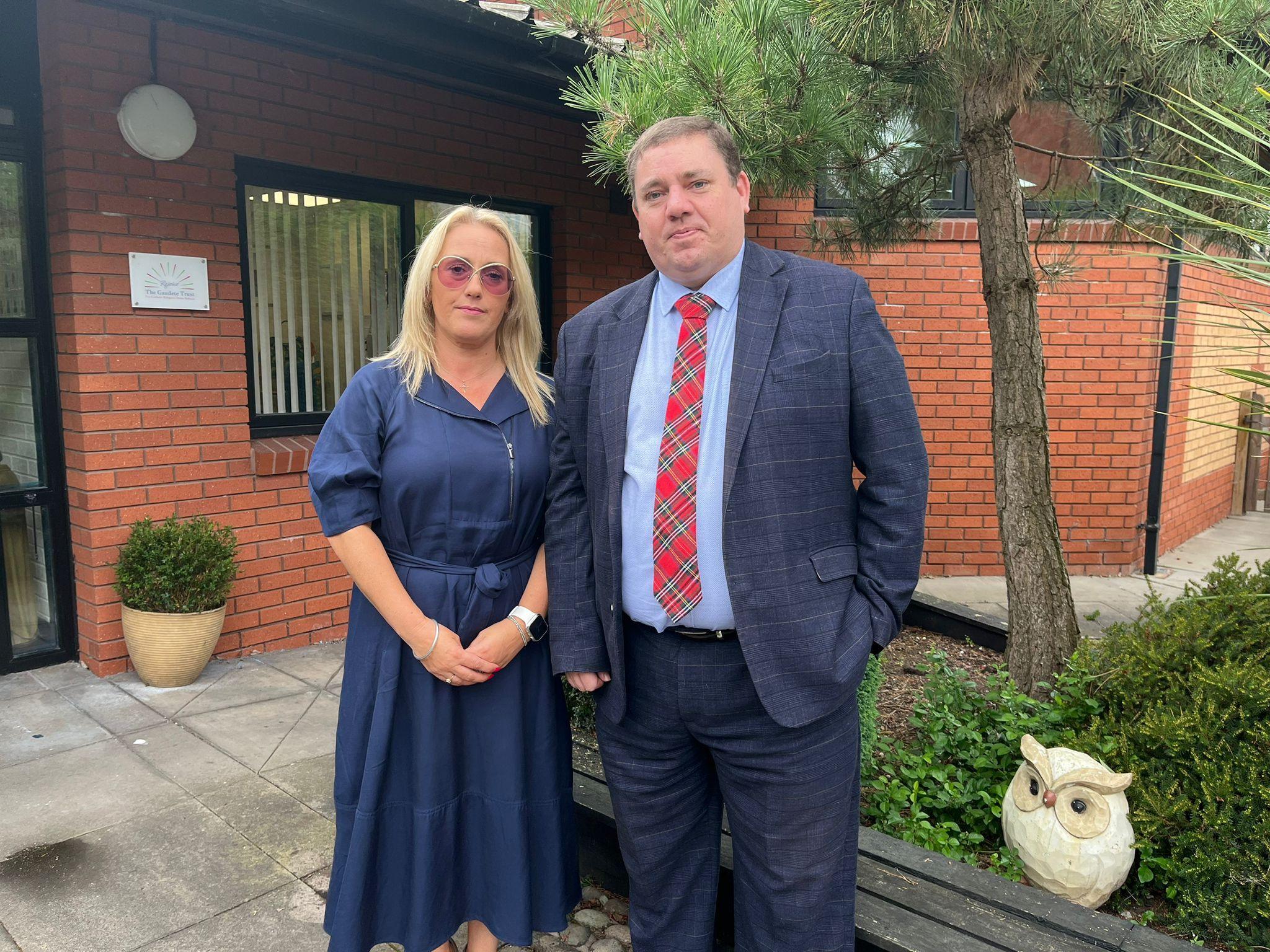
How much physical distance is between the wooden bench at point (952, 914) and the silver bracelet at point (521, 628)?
820 millimetres

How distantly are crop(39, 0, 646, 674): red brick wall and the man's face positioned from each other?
323cm

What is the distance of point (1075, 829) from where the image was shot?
7.72 feet

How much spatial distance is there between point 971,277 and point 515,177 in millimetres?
3234

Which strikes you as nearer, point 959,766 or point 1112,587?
point 959,766

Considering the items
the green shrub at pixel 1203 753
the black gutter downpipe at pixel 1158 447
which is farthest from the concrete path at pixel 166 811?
the black gutter downpipe at pixel 1158 447

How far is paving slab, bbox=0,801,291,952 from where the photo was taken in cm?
238

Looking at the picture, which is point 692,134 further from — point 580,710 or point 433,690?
point 580,710

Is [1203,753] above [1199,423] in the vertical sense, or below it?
below

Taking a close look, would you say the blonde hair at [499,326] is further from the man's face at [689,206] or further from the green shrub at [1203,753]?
the green shrub at [1203,753]

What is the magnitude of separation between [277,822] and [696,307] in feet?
7.55

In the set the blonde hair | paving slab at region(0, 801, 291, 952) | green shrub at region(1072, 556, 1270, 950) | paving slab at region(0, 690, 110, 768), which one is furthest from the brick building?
the blonde hair

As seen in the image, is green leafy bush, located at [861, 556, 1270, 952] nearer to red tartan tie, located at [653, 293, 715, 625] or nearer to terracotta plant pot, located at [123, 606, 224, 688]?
red tartan tie, located at [653, 293, 715, 625]

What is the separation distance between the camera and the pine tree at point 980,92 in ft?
8.21

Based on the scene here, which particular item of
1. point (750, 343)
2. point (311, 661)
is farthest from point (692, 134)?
point (311, 661)
